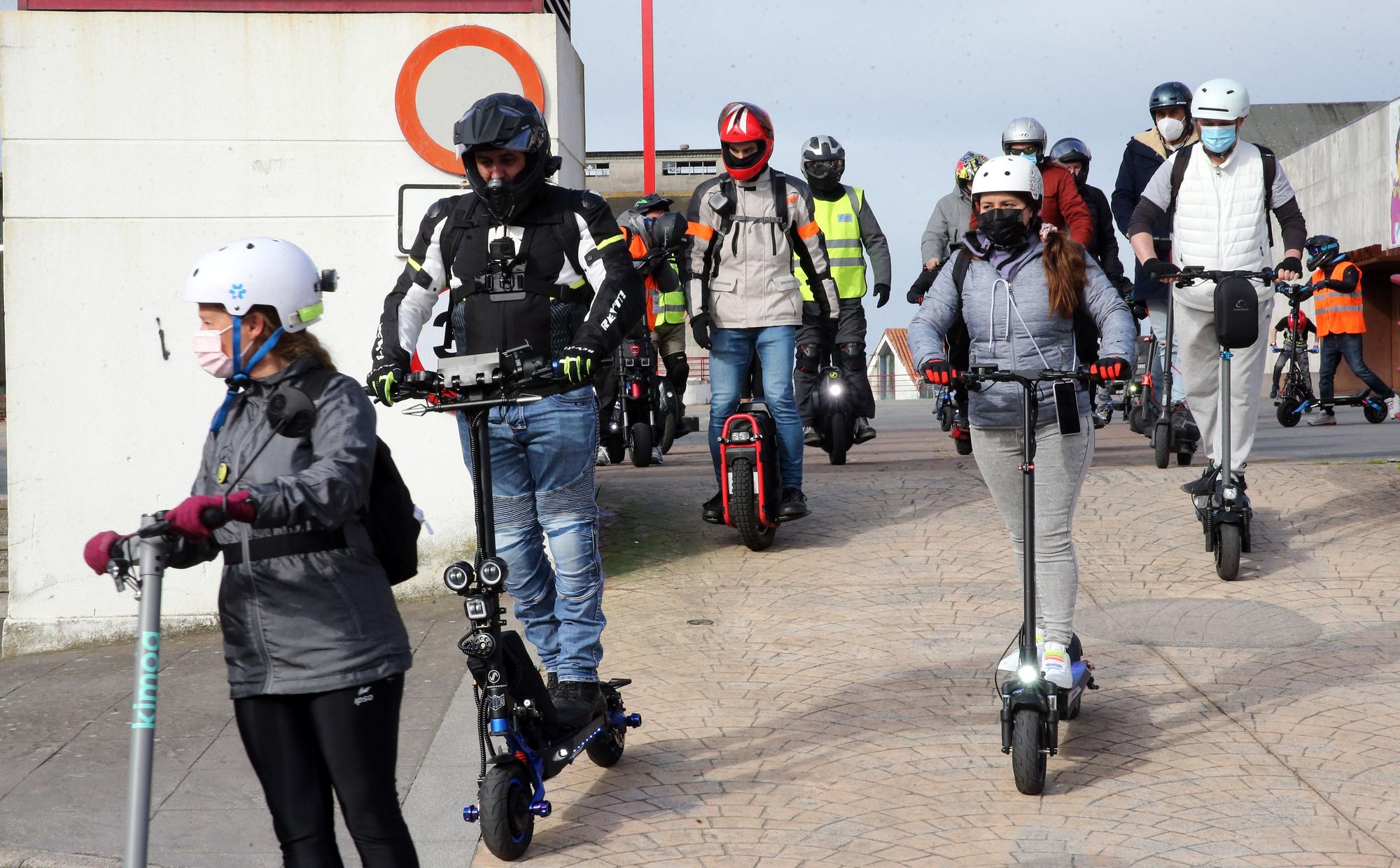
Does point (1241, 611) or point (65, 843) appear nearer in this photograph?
point (65, 843)

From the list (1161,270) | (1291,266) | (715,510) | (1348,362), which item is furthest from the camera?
(1348,362)

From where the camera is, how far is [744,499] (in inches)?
313

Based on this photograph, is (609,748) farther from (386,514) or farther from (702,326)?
(702,326)

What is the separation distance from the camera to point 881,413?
2098 cm

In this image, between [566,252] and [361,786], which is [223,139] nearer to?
[566,252]

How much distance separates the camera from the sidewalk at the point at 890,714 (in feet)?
14.4

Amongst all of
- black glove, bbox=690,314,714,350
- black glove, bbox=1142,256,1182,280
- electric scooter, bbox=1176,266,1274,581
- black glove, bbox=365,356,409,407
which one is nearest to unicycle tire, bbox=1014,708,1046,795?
black glove, bbox=365,356,409,407

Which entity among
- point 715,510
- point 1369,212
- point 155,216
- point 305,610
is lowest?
point 715,510

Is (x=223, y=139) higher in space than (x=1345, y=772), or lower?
higher

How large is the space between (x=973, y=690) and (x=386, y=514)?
302cm

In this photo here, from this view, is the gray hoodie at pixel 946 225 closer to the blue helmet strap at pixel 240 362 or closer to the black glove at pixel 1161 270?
the black glove at pixel 1161 270

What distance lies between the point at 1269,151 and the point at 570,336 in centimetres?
463

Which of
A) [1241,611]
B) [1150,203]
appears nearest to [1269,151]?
[1150,203]

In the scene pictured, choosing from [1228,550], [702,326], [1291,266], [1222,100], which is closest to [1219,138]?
[1222,100]
